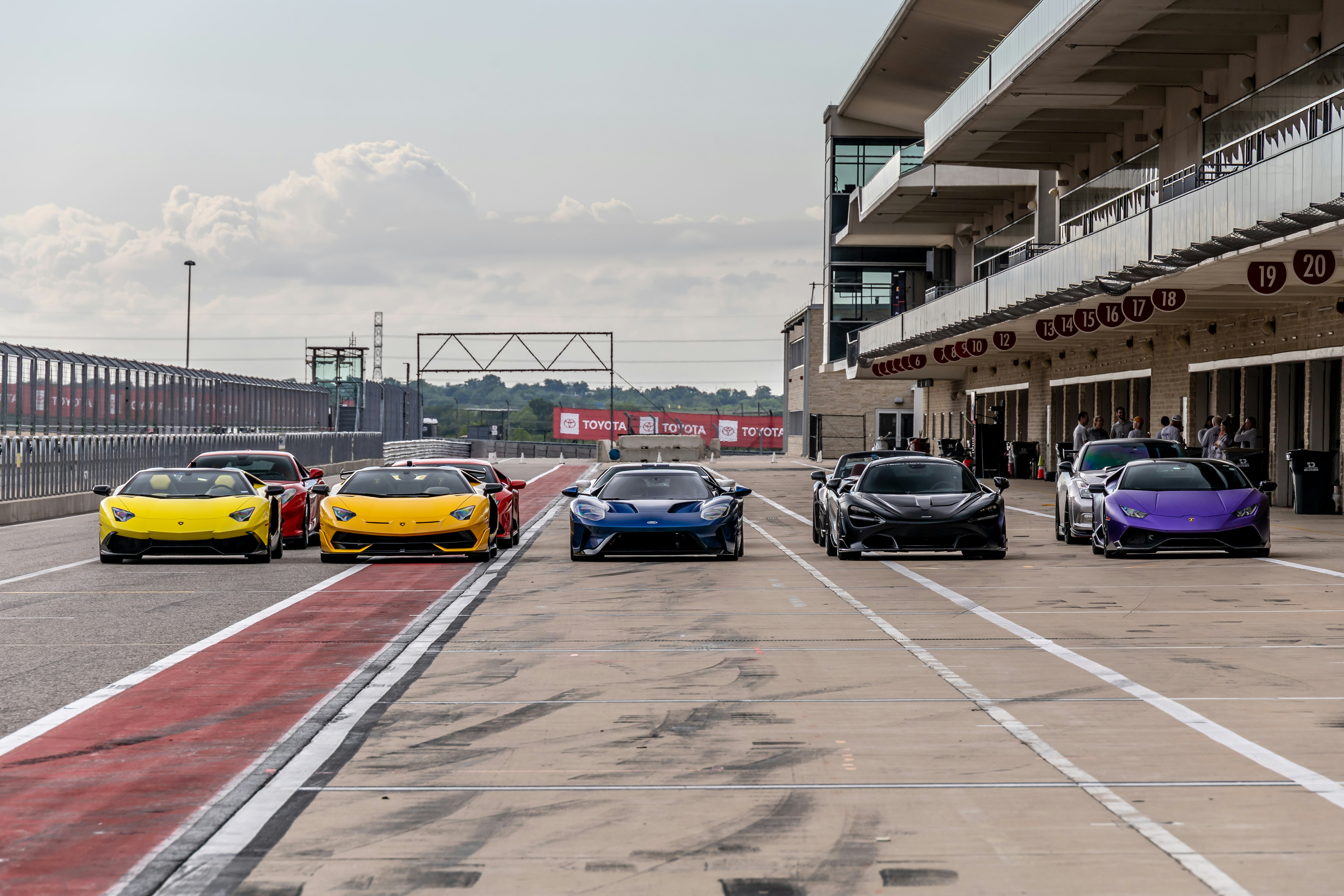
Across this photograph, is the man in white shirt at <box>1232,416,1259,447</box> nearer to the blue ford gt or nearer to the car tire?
the car tire

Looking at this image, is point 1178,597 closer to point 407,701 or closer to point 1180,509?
point 1180,509

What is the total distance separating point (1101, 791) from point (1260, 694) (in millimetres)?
2949

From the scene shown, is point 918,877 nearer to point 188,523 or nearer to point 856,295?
point 188,523

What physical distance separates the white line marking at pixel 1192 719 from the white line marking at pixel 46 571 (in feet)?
31.8

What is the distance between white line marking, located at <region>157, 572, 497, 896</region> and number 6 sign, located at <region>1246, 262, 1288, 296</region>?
728 inches

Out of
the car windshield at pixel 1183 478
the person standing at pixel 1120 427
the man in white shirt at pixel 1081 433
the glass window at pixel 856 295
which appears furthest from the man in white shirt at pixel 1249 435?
the glass window at pixel 856 295

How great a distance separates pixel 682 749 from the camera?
7.62 m

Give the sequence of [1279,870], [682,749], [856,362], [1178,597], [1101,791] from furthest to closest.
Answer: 1. [856,362]
2. [1178,597]
3. [682,749]
4. [1101,791]
5. [1279,870]

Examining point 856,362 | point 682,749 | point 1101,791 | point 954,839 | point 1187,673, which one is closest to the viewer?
point 954,839

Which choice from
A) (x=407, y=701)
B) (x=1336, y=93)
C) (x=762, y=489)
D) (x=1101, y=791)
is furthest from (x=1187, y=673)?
(x=762, y=489)

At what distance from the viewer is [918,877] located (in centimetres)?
536

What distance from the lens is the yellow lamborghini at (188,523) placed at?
61.3ft

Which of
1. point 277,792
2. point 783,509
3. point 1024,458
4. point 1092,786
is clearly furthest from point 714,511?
point 1024,458

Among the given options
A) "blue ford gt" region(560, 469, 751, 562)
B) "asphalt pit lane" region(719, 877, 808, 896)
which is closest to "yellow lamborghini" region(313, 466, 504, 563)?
"blue ford gt" region(560, 469, 751, 562)
